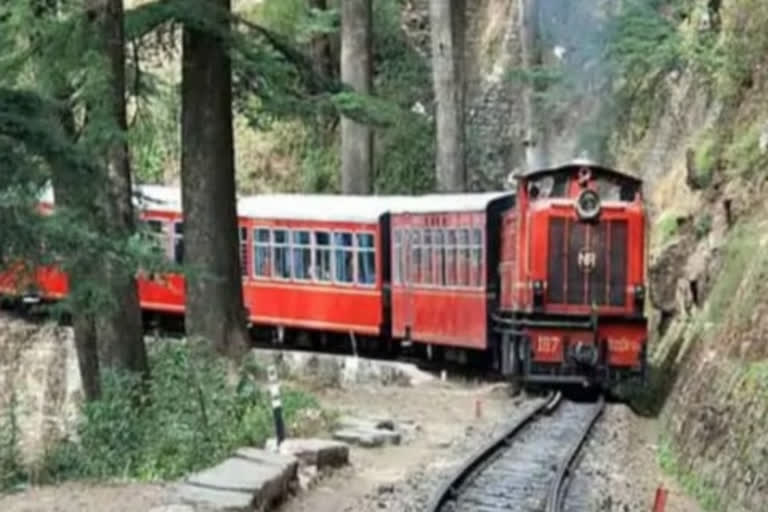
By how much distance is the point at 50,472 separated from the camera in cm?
1161

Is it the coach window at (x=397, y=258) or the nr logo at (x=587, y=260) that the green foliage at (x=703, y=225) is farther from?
the coach window at (x=397, y=258)

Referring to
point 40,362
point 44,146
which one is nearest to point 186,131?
point 44,146

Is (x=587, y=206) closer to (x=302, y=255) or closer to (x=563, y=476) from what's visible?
(x=302, y=255)

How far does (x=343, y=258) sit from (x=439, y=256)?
2666 millimetres

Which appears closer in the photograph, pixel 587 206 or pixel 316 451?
pixel 316 451

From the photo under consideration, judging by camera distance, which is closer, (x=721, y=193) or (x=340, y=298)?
(x=721, y=193)

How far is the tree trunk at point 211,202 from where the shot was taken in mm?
15883

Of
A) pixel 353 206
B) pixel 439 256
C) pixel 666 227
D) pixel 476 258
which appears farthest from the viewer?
pixel 353 206

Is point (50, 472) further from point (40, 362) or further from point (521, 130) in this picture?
point (521, 130)

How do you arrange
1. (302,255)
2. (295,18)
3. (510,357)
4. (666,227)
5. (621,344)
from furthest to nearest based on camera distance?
(295,18) → (302,255) → (666,227) → (510,357) → (621,344)

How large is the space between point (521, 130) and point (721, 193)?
12.8m

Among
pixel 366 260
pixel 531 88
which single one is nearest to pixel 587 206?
pixel 366 260

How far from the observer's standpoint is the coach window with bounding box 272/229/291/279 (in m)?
24.9

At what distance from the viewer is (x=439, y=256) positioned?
21.9 m
